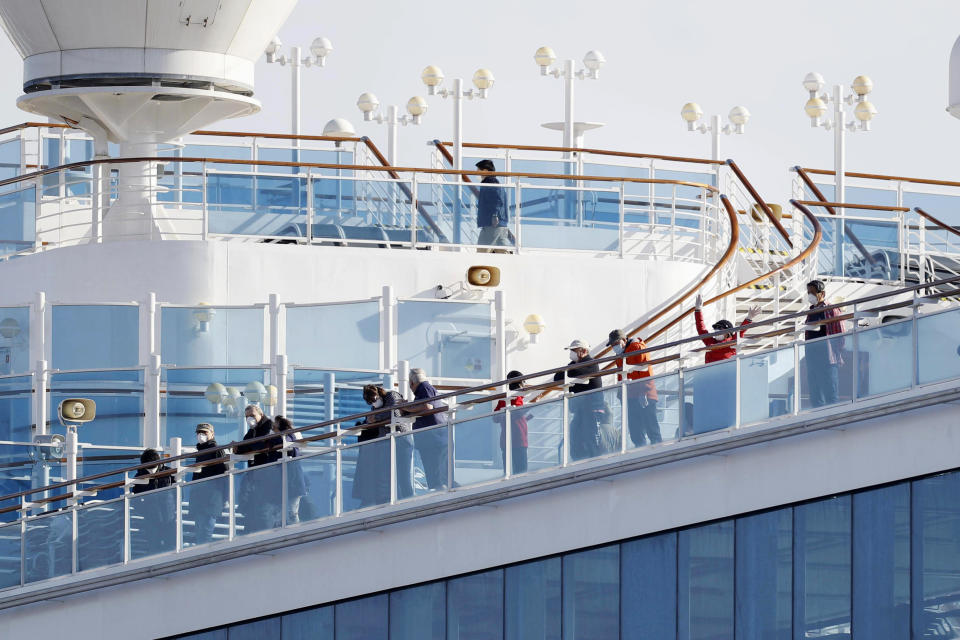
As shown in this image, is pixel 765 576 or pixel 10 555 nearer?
pixel 765 576

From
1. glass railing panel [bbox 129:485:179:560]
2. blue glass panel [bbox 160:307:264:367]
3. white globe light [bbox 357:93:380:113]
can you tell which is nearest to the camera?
glass railing panel [bbox 129:485:179:560]

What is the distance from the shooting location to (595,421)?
19.6m

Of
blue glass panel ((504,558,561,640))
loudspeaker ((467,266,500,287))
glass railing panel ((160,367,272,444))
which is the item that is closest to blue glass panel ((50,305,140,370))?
glass railing panel ((160,367,272,444))

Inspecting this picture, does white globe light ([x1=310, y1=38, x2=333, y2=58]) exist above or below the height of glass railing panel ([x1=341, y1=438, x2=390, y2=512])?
above

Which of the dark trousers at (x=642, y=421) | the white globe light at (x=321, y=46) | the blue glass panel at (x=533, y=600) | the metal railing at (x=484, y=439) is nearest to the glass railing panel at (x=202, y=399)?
the metal railing at (x=484, y=439)

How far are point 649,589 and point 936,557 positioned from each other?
2.76 meters

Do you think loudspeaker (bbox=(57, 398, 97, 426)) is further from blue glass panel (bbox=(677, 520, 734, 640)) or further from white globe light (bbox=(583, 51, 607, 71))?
white globe light (bbox=(583, 51, 607, 71))

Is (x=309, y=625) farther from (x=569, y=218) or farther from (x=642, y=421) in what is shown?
(x=569, y=218)

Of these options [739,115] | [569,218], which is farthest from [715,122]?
[569,218]

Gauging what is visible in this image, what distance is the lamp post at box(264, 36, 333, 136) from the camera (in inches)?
1394

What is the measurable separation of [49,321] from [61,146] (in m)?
8.97

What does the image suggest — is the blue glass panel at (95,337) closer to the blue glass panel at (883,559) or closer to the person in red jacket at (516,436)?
the person in red jacket at (516,436)

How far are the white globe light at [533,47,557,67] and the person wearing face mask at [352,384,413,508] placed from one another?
13.6m

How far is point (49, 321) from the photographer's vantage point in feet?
82.7
